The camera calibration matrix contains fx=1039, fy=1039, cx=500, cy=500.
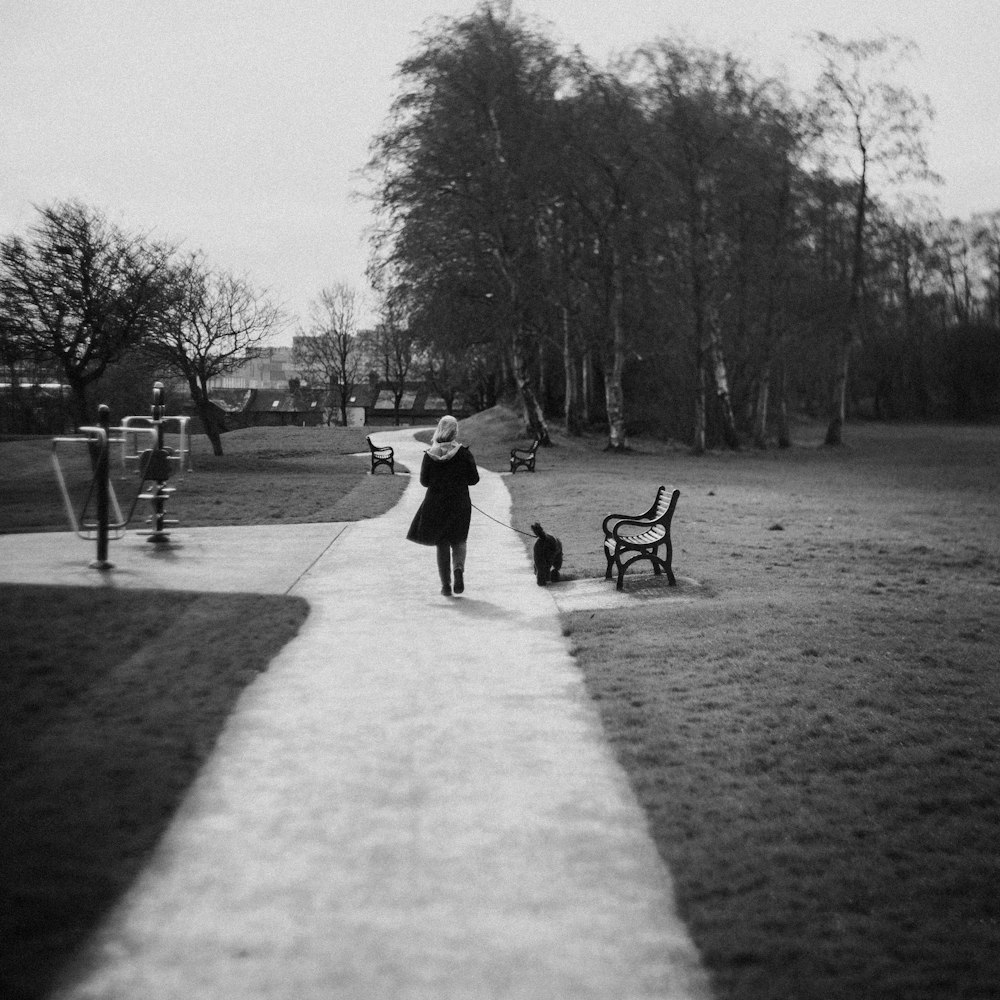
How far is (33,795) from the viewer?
4.99m

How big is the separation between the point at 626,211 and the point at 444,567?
2903 cm

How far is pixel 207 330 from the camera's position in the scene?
1496 inches

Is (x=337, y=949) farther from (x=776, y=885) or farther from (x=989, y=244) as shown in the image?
(x=989, y=244)

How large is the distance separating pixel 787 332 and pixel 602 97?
11866 mm

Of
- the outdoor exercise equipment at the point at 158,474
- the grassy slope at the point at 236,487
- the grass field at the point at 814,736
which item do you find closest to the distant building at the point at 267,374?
the grassy slope at the point at 236,487

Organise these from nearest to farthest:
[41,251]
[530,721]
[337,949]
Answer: [337,949] → [530,721] → [41,251]

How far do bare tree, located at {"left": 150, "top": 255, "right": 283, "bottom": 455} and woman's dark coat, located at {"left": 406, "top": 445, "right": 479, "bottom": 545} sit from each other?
86.7 ft

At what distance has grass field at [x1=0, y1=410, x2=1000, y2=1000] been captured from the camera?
148 inches

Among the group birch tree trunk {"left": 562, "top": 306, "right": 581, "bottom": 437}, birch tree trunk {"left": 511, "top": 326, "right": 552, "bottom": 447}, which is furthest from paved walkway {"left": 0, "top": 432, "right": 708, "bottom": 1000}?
birch tree trunk {"left": 562, "top": 306, "right": 581, "bottom": 437}

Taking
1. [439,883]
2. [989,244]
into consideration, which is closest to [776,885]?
[439,883]

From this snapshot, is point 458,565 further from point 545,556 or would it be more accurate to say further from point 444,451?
point 444,451

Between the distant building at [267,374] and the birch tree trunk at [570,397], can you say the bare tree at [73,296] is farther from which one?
the distant building at [267,374]

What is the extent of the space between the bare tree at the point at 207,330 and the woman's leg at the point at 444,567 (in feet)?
87.7

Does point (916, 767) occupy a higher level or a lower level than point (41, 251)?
lower
